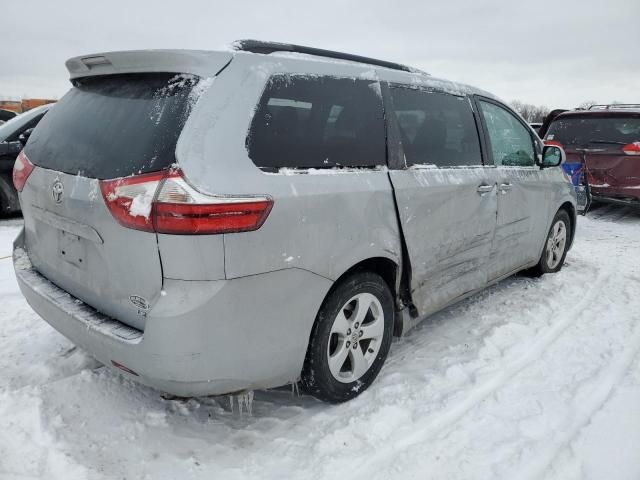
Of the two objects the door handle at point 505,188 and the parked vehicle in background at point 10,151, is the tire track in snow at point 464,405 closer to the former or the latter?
the door handle at point 505,188

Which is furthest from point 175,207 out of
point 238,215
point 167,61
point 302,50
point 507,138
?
point 507,138

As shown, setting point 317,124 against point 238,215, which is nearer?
point 238,215

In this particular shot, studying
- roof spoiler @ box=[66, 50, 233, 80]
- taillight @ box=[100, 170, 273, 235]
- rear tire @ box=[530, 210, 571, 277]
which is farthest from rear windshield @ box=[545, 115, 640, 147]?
taillight @ box=[100, 170, 273, 235]

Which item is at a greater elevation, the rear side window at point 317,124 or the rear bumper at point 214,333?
the rear side window at point 317,124

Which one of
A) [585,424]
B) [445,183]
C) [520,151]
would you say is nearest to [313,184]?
[445,183]

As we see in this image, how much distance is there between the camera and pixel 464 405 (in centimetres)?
265

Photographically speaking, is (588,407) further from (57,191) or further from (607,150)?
(607,150)

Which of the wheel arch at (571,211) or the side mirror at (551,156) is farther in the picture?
the wheel arch at (571,211)

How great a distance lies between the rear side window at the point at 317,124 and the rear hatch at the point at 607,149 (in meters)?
6.12

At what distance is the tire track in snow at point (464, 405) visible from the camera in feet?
7.34

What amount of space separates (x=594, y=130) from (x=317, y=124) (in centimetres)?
716

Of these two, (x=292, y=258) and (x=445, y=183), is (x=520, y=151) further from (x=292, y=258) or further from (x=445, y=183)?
(x=292, y=258)

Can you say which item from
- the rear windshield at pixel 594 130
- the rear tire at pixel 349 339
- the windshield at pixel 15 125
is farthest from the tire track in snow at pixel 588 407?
the windshield at pixel 15 125

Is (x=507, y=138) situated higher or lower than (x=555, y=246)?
higher
